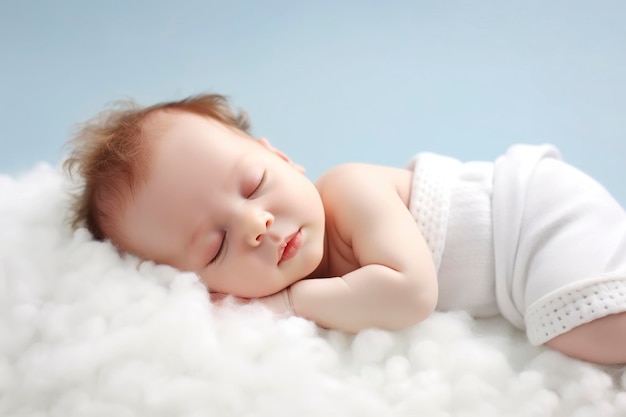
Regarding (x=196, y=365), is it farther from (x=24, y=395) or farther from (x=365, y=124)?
(x=365, y=124)

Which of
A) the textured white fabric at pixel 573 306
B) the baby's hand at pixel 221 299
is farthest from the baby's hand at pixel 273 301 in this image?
the textured white fabric at pixel 573 306

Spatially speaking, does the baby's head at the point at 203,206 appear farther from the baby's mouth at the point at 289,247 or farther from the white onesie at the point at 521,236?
the white onesie at the point at 521,236

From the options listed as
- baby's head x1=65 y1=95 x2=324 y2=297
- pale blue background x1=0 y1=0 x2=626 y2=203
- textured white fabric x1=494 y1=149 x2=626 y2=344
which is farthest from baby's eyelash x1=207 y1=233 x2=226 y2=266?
pale blue background x1=0 y1=0 x2=626 y2=203

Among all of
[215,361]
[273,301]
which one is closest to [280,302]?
[273,301]

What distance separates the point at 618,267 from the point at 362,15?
59.7 inches

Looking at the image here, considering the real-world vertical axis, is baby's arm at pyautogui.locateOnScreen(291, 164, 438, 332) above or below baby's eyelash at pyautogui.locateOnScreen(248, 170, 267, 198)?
below

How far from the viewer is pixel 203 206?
1.16 metres

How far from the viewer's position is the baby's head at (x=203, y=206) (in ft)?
3.78

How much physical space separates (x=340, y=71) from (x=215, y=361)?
4.98ft

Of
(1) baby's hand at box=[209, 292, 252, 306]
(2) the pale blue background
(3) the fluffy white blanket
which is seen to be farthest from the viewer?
(2) the pale blue background

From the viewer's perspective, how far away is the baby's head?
3.78ft

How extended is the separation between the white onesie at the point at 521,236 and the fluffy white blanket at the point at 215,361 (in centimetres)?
9

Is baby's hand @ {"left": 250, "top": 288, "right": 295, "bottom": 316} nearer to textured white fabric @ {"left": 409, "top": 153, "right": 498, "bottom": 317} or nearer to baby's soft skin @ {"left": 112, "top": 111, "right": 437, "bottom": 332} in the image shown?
baby's soft skin @ {"left": 112, "top": 111, "right": 437, "bottom": 332}

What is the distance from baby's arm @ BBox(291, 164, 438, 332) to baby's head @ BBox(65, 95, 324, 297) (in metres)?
0.06
